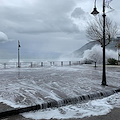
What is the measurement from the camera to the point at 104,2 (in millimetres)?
9148

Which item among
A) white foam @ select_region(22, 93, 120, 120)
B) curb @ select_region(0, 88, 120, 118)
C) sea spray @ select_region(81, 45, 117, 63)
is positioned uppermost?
sea spray @ select_region(81, 45, 117, 63)

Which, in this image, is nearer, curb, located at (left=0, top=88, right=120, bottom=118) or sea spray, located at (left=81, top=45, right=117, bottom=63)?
curb, located at (left=0, top=88, right=120, bottom=118)

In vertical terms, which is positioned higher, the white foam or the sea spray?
the sea spray

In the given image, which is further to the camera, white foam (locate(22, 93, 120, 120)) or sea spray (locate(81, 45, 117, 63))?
sea spray (locate(81, 45, 117, 63))

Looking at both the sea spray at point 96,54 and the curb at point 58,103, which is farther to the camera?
the sea spray at point 96,54

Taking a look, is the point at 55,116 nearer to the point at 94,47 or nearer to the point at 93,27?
the point at 93,27

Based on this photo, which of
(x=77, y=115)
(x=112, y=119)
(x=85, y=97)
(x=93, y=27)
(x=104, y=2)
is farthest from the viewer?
(x=93, y=27)

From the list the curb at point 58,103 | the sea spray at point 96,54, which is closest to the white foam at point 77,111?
the curb at point 58,103

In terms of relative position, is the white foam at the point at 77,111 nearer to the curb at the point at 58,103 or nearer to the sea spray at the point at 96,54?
the curb at the point at 58,103

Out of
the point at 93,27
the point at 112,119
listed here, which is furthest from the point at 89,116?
the point at 93,27

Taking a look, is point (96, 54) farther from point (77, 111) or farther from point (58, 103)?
point (77, 111)

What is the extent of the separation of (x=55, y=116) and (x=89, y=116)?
1.10m

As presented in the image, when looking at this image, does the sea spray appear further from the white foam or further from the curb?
the white foam

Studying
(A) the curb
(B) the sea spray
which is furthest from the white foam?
(B) the sea spray
